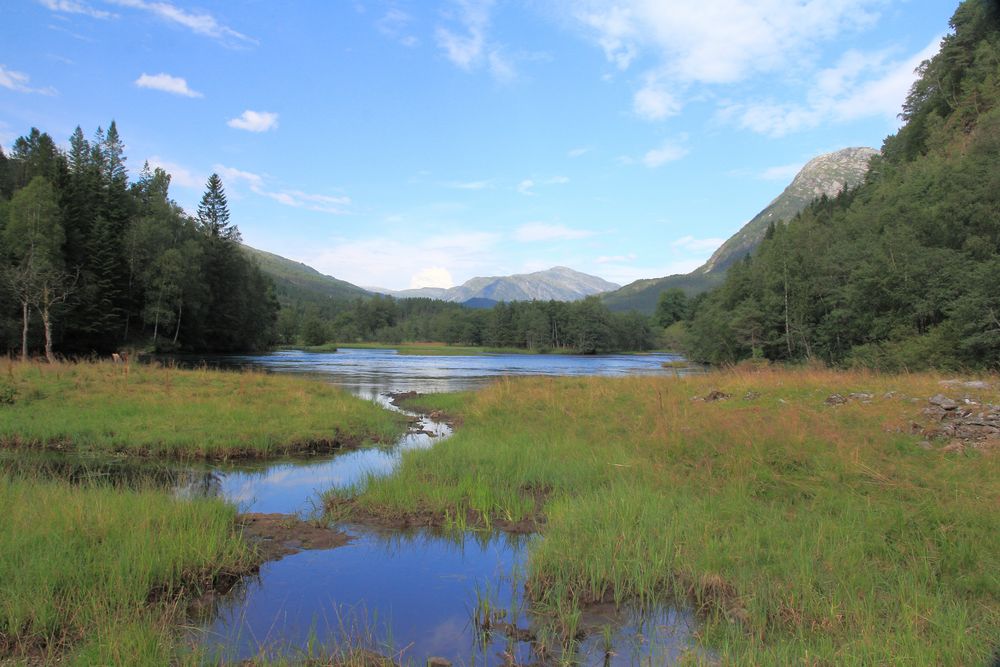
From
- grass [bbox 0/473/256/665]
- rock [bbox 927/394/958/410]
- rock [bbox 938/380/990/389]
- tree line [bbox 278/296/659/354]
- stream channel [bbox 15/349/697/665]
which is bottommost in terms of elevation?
stream channel [bbox 15/349/697/665]

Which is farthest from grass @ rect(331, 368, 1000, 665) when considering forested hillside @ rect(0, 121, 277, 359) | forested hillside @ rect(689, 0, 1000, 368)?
forested hillside @ rect(0, 121, 277, 359)

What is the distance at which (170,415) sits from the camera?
18672mm

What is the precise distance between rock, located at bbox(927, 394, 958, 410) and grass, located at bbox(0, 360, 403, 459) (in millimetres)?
15866

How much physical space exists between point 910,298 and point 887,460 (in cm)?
3101

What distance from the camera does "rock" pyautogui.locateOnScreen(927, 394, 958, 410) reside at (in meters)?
12.2

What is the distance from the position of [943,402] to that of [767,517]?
691 centimetres

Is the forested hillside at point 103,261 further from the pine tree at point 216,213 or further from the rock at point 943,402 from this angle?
the rock at point 943,402

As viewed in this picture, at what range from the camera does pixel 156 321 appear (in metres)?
63.4

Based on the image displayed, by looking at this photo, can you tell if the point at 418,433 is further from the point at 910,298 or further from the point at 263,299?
the point at 263,299

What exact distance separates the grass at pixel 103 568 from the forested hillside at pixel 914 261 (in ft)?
73.7

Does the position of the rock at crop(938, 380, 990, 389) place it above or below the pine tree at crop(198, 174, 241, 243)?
below

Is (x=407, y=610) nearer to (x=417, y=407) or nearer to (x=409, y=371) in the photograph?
(x=417, y=407)

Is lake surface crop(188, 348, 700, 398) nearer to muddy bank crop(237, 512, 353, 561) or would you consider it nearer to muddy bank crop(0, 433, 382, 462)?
muddy bank crop(0, 433, 382, 462)

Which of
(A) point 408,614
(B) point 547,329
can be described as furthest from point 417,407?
(B) point 547,329
